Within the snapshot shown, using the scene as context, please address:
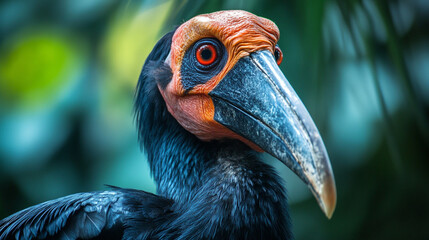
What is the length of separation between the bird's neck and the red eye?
32cm

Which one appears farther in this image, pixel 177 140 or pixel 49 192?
pixel 49 192

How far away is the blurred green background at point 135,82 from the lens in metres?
3.11

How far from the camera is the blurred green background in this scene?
3105mm

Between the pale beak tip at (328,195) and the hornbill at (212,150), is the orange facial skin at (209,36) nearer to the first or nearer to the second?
the hornbill at (212,150)

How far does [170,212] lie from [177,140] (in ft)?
1.17

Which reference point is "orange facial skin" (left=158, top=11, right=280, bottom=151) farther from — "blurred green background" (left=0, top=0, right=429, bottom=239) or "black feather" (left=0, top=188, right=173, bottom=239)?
"blurred green background" (left=0, top=0, right=429, bottom=239)

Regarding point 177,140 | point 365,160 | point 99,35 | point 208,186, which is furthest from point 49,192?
point 365,160

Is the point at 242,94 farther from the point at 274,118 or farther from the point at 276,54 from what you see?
the point at 276,54

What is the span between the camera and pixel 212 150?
2.19m

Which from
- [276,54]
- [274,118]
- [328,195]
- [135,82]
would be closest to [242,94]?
[274,118]

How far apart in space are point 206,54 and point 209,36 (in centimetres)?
8

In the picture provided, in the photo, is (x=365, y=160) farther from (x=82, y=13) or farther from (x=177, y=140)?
(x=82, y=13)

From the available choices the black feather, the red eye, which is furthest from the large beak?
the black feather

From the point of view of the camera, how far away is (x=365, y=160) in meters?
3.38
